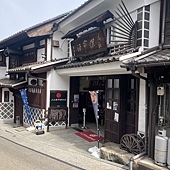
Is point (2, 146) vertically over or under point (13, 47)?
under

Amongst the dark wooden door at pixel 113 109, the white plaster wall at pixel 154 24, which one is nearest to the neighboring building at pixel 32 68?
the dark wooden door at pixel 113 109

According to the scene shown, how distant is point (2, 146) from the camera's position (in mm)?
9805

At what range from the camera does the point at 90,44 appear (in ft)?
34.8

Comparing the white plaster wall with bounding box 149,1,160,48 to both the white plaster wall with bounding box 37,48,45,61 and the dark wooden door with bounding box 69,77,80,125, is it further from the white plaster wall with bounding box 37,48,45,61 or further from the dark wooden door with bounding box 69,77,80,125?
the white plaster wall with bounding box 37,48,45,61

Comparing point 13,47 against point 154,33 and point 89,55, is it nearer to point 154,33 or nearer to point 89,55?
point 89,55

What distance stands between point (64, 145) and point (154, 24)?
21.3 feet

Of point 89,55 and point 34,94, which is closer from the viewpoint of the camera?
point 89,55

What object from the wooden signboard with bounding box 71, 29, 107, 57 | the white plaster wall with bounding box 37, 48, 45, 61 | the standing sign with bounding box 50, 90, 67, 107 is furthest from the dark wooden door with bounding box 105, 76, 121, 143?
the white plaster wall with bounding box 37, 48, 45, 61

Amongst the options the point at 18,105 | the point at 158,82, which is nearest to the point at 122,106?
the point at 158,82

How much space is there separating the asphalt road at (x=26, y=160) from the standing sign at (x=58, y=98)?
4008 millimetres

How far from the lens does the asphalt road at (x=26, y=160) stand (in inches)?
285

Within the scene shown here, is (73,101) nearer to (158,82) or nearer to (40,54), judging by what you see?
(40,54)

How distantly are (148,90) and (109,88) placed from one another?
2.61 meters

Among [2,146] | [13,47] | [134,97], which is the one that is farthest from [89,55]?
[13,47]
